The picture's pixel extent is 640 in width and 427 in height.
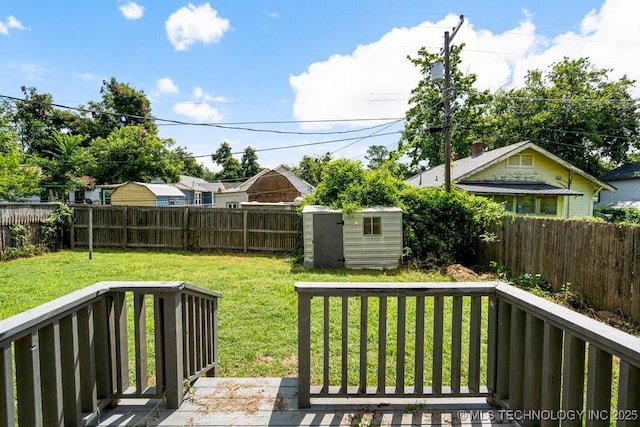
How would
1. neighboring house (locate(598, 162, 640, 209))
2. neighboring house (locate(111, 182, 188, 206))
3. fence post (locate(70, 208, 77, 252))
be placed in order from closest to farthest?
fence post (locate(70, 208, 77, 252)), neighboring house (locate(111, 182, 188, 206)), neighboring house (locate(598, 162, 640, 209))

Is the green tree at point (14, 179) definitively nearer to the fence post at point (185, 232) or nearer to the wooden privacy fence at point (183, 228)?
the wooden privacy fence at point (183, 228)

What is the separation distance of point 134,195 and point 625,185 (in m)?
28.2

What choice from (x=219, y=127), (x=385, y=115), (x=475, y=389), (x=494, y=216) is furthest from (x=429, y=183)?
(x=475, y=389)

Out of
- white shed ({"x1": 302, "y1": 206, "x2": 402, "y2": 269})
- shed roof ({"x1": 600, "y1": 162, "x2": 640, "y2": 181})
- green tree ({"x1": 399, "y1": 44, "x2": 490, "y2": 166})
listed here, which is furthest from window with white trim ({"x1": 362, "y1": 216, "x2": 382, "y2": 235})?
shed roof ({"x1": 600, "y1": 162, "x2": 640, "y2": 181})

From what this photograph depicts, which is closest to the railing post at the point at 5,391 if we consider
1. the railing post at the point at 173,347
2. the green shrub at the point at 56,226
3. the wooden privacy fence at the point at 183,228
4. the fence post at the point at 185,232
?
the railing post at the point at 173,347

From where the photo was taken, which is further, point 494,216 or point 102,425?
point 494,216

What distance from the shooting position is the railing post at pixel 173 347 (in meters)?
2.00

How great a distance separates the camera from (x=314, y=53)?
11.9m

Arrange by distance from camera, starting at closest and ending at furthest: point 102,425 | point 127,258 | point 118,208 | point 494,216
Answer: point 102,425, point 494,216, point 127,258, point 118,208

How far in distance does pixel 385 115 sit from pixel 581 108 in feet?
47.9

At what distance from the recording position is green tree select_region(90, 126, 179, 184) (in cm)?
2170

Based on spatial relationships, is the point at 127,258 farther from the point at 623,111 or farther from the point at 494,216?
the point at 623,111

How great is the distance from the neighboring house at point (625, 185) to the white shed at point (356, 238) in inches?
719

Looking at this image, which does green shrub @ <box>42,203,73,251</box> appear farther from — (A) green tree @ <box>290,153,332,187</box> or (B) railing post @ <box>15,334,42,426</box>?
(A) green tree @ <box>290,153,332,187</box>
